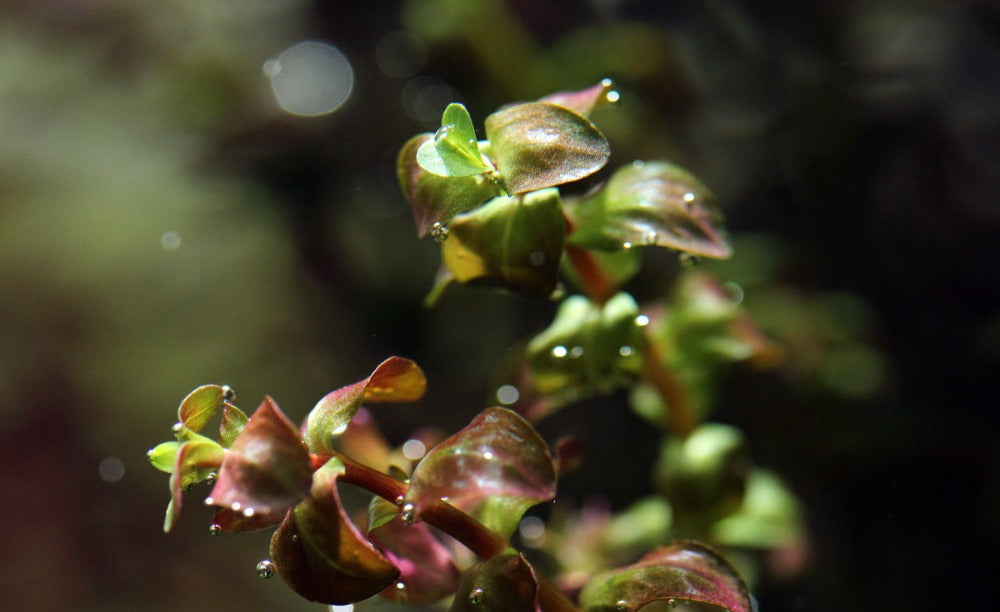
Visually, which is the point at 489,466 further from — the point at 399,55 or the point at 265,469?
the point at 399,55

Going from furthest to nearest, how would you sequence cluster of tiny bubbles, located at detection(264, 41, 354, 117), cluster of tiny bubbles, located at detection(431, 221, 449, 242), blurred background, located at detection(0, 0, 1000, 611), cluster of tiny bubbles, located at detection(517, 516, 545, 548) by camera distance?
1. cluster of tiny bubbles, located at detection(264, 41, 354, 117)
2. blurred background, located at detection(0, 0, 1000, 611)
3. cluster of tiny bubbles, located at detection(517, 516, 545, 548)
4. cluster of tiny bubbles, located at detection(431, 221, 449, 242)

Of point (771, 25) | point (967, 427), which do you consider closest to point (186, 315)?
point (771, 25)

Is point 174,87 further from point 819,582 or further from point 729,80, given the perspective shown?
point 819,582

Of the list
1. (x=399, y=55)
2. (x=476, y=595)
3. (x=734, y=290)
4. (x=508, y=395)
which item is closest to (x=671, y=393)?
(x=508, y=395)

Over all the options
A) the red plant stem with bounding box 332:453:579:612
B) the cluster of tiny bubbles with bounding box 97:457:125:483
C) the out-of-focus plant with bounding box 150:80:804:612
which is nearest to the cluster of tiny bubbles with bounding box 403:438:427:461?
the out-of-focus plant with bounding box 150:80:804:612

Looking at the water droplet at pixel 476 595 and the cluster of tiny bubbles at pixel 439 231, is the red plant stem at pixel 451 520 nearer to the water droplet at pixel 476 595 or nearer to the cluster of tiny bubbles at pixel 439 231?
the water droplet at pixel 476 595

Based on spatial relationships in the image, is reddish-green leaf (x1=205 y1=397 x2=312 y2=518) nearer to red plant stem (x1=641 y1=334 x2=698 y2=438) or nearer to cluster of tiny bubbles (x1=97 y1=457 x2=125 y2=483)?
red plant stem (x1=641 y1=334 x2=698 y2=438)
